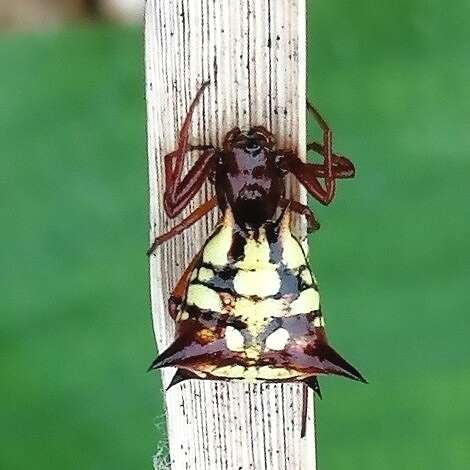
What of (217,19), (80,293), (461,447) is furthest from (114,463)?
(217,19)

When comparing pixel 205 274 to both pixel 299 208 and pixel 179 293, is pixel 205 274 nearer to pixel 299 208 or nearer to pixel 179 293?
pixel 179 293

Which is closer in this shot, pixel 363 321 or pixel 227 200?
pixel 227 200

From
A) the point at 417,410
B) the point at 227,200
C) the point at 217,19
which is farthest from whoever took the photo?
the point at 417,410

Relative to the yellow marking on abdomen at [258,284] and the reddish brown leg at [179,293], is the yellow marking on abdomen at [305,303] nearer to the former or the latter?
the yellow marking on abdomen at [258,284]

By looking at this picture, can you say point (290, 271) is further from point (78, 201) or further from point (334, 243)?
point (78, 201)

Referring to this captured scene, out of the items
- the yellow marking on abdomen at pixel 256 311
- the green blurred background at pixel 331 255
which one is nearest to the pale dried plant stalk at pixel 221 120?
the yellow marking on abdomen at pixel 256 311

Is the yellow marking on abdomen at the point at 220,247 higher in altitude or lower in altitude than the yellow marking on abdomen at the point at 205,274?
higher
